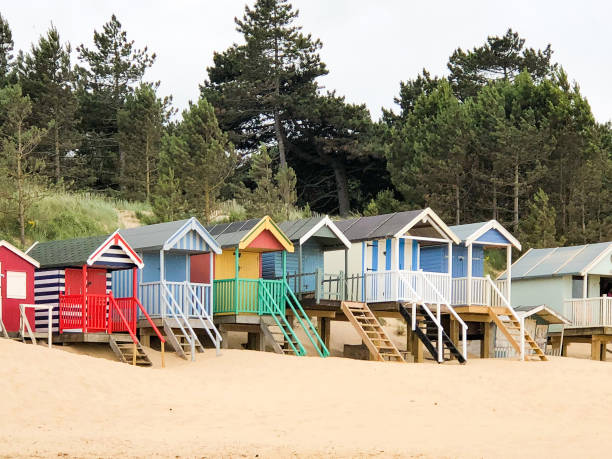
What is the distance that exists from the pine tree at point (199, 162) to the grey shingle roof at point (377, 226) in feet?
34.1

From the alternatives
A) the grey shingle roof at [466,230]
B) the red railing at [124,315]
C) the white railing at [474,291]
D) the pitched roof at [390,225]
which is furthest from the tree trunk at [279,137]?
the red railing at [124,315]

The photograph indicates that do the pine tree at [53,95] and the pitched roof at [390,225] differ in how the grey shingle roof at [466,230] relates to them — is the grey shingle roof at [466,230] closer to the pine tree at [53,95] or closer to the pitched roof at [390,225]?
the pitched roof at [390,225]

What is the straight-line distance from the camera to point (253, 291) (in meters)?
34.8

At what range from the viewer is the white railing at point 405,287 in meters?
35.0

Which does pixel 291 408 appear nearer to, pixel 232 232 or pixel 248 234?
pixel 248 234

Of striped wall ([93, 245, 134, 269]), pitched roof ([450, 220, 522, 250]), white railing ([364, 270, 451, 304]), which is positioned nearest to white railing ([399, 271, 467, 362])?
white railing ([364, 270, 451, 304])

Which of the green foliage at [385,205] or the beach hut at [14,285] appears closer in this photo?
the beach hut at [14,285]

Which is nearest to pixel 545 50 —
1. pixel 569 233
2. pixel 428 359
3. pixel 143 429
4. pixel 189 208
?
pixel 569 233

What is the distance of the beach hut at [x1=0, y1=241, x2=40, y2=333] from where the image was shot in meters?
30.7

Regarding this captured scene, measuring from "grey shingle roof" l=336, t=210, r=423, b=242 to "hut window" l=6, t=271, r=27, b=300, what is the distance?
11.4 m

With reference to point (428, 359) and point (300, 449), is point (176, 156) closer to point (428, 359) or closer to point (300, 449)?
point (428, 359)

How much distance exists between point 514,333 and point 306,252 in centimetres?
726

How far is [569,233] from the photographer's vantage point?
55.7 meters

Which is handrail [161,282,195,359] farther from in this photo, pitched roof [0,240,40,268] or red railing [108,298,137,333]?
pitched roof [0,240,40,268]
